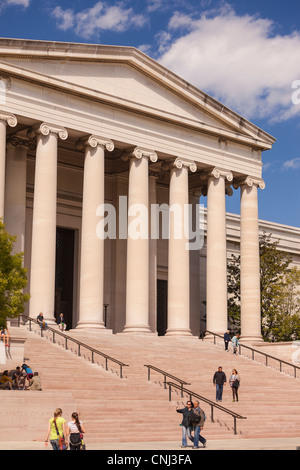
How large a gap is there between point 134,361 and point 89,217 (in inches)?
468

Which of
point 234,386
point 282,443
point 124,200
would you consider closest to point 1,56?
point 124,200

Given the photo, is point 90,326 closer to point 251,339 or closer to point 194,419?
point 251,339

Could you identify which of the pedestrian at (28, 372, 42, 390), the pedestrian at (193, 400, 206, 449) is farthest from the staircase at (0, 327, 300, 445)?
the pedestrian at (193, 400, 206, 449)

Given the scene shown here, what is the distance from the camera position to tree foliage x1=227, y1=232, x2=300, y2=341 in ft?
202

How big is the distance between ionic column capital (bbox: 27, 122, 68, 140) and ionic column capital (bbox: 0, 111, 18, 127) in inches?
73.8

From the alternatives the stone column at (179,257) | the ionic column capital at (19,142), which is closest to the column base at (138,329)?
the stone column at (179,257)

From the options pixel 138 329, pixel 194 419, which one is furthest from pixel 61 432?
pixel 138 329

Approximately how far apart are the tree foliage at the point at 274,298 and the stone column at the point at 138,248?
14.3m

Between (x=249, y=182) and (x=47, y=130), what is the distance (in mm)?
17356

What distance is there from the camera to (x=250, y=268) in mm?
54094

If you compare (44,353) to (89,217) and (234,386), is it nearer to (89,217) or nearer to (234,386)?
(234,386)

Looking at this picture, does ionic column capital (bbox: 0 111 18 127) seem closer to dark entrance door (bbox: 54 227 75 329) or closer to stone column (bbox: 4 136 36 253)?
stone column (bbox: 4 136 36 253)

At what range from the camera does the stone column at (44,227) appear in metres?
43.4

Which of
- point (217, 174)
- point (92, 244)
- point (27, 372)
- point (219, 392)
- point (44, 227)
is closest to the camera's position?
point (27, 372)
